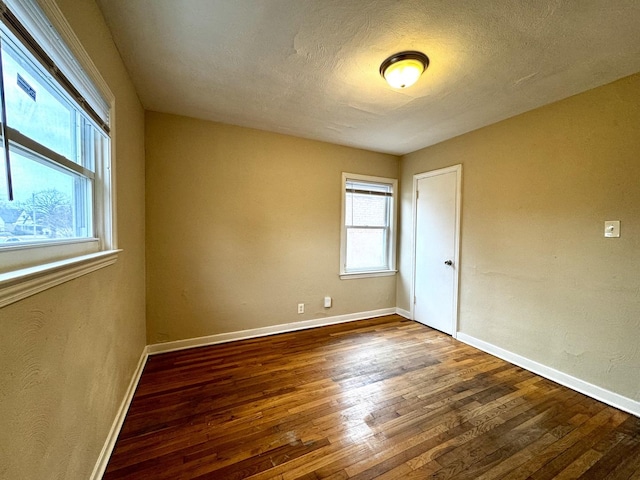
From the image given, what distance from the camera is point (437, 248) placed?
3.44 m

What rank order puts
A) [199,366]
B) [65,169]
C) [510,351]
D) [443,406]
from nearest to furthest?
[65,169] → [443,406] → [199,366] → [510,351]

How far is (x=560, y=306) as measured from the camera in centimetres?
233

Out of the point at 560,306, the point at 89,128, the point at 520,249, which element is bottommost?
the point at 560,306

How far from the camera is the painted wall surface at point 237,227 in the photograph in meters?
2.74

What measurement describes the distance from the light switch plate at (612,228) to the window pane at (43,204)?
3446mm

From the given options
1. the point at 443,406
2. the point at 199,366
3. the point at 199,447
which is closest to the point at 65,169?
the point at 199,447

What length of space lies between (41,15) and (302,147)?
260 cm

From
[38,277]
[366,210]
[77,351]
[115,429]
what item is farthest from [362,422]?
[366,210]

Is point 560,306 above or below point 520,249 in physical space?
below

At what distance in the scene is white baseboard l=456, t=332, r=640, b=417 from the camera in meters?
1.96

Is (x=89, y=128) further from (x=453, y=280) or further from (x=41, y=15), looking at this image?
(x=453, y=280)

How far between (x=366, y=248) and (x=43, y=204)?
3.44m

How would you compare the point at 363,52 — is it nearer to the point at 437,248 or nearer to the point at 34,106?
the point at 34,106

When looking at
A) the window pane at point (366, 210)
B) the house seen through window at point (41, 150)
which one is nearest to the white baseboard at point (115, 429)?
the house seen through window at point (41, 150)
